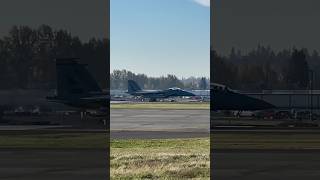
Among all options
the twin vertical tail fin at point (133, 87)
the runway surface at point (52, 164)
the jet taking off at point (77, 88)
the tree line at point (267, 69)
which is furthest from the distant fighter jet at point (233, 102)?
the twin vertical tail fin at point (133, 87)

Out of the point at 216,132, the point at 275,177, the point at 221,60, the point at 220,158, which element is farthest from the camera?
the point at 216,132

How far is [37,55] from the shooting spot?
1238 cm

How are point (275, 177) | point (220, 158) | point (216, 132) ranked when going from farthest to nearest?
point (216, 132), point (220, 158), point (275, 177)

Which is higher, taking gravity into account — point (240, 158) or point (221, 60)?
point (221, 60)

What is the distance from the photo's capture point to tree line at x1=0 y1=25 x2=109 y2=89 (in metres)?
11.9

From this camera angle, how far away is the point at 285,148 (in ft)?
43.2

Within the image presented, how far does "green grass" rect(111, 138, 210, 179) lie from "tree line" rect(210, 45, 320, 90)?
2.00 meters

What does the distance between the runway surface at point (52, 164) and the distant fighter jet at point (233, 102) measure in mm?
3048

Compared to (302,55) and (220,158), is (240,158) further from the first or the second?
(302,55)

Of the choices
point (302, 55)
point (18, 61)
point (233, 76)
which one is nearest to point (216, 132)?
point (233, 76)

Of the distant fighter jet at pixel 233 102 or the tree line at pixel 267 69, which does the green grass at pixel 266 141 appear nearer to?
the distant fighter jet at pixel 233 102

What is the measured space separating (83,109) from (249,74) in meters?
4.05

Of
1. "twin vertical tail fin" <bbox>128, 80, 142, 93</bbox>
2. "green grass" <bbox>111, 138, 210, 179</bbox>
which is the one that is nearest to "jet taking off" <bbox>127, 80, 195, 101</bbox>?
"twin vertical tail fin" <bbox>128, 80, 142, 93</bbox>

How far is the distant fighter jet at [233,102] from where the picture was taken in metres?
12.6
